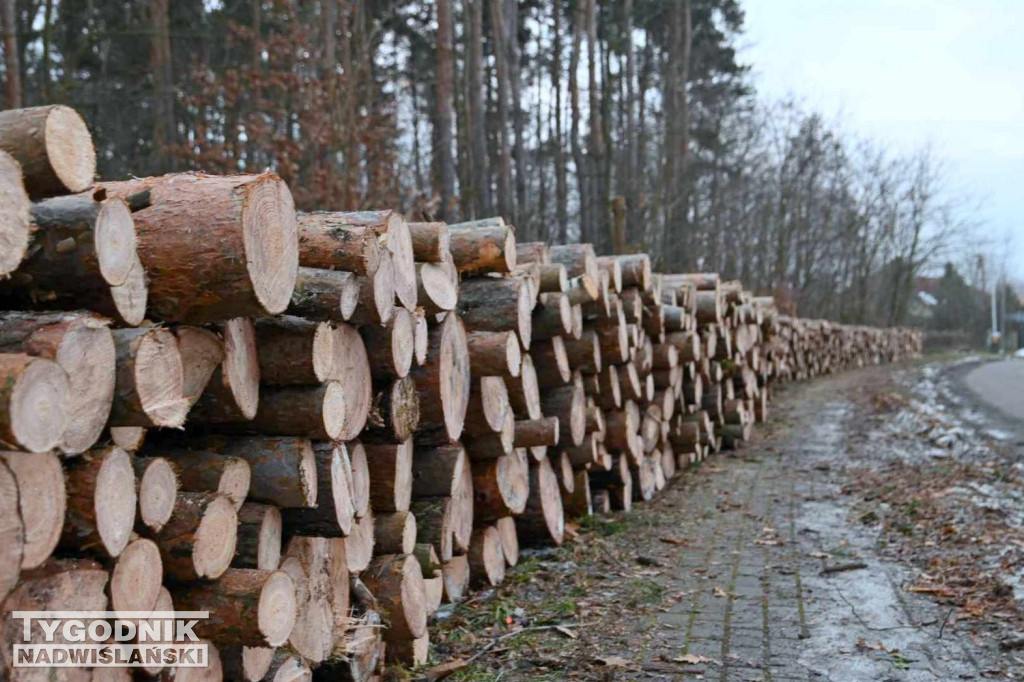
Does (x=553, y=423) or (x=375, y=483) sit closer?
(x=375, y=483)

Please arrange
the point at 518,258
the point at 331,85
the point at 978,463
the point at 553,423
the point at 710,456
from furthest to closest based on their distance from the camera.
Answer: the point at 331,85 → the point at 710,456 → the point at 978,463 → the point at 518,258 → the point at 553,423

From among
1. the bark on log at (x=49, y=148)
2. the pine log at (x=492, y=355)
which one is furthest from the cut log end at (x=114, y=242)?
the pine log at (x=492, y=355)

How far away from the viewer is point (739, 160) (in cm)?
3072

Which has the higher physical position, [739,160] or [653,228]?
[739,160]

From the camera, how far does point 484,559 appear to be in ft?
17.6

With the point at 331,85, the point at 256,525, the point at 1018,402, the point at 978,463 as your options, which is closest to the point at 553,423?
the point at 256,525

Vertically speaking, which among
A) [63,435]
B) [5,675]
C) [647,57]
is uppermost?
[647,57]

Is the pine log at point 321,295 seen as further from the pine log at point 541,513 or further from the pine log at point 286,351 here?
the pine log at point 541,513

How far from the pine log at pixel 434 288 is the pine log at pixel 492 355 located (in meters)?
0.42

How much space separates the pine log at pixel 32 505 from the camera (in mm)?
2207

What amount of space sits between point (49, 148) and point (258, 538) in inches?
58.4

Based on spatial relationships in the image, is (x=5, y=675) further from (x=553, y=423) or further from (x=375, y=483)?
(x=553, y=423)

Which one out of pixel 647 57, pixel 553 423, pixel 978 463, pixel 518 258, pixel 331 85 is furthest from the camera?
pixel 647 57

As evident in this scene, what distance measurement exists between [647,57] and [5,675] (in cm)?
2768
